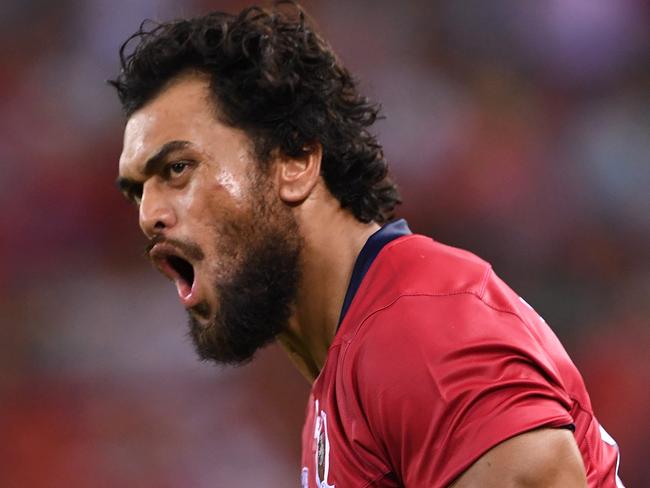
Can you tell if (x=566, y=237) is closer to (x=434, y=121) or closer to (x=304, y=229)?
(x=434, y=121)

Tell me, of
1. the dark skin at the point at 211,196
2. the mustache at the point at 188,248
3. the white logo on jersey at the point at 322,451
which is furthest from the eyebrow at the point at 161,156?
the white logo on jersey at the point at 322,451

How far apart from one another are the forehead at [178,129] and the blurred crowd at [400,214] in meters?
2.20

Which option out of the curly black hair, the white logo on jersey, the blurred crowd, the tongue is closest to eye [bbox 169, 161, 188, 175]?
the curly black hair

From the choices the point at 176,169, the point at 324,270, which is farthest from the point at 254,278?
the point at 176,169

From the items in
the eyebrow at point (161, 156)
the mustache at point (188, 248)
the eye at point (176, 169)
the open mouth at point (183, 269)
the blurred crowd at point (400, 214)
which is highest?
the eyebrow at point (161, 156)

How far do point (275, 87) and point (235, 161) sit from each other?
0.66 feet

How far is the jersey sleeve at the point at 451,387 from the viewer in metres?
1.28

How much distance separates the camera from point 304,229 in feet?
6.00

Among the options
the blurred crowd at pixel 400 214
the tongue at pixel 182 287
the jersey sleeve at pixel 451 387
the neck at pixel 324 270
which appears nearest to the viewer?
the jersey sleeve at pixel 451 387

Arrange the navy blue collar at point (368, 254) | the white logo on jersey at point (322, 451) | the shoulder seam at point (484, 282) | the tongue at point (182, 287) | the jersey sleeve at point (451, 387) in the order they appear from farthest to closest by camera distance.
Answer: the tongue at point (182, 287), the navy blue collar at point (368, 254), the white logo on jersey at point (322, 451), the shoulder seam at point (484, 282), the jersey sleeve at point (451, 387)

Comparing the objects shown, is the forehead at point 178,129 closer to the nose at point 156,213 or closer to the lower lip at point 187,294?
the nose at point 156,213

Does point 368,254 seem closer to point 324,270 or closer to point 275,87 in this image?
point 324,270

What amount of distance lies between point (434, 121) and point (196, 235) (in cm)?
268

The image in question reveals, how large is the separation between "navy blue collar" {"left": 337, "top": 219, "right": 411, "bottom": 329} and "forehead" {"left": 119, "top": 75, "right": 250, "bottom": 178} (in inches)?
11.6
